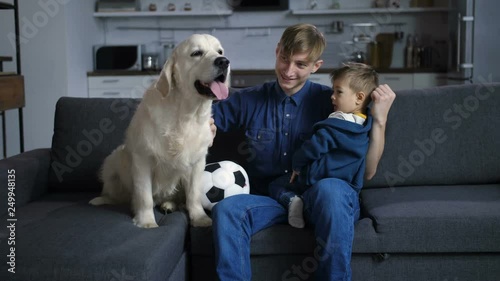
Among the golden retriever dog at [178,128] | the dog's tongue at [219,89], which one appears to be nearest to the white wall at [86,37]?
the golden retriever dog at [178,128]

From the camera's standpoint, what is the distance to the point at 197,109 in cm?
196

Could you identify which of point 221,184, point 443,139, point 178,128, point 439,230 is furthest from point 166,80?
point 443,139

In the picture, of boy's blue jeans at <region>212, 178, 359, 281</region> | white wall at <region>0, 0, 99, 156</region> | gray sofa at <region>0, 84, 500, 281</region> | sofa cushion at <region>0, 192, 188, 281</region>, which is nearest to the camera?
sofa cushion at <region>0, 192, 188, 281</region>

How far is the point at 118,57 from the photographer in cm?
539

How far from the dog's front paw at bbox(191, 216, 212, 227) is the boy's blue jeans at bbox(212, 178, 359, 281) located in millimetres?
116

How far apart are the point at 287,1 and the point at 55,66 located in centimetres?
228

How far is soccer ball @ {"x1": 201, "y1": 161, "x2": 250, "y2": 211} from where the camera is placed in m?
2.10

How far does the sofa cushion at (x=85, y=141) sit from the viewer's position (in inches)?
97.0

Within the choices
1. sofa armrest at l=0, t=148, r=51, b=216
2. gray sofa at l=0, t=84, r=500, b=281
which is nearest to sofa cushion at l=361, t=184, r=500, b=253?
gray sofa at l=0, t=84, r=500, b=281

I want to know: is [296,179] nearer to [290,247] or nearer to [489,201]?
[290,247]

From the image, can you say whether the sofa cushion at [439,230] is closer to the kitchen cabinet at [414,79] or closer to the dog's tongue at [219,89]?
the dog's tongue at [219,89]

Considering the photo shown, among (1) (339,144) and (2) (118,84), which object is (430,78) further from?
(1) (339,144)

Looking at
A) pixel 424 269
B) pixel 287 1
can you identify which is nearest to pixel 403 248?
pixel 424 269

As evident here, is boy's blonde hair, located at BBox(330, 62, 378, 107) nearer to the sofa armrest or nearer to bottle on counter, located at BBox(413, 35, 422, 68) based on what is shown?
the sofa armrest
